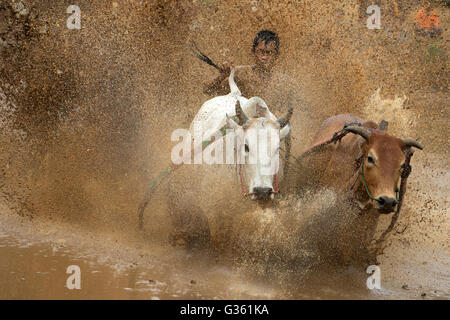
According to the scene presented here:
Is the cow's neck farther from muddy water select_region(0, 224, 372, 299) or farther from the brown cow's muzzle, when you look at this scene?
muddy water select_region(0, 224, 372, 299)

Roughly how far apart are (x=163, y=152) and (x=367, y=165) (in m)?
2.67

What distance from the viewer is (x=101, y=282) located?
13.0 ft

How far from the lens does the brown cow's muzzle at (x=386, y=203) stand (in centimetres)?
376

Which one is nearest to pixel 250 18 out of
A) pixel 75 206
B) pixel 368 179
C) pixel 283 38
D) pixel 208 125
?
pixel 283 38

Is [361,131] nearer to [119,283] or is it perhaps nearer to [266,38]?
[119,283]

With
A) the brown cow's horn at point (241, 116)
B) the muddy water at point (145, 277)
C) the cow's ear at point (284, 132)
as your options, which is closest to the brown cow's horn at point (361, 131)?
the cow's ear at point (284, 132)

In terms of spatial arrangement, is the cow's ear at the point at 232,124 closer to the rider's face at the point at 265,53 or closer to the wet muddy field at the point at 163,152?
the wet muddy field at the point at 163,152

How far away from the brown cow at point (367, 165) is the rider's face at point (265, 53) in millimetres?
2124

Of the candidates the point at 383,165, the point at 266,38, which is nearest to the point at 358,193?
the point at 383,165

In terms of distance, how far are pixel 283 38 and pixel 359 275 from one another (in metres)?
4.02

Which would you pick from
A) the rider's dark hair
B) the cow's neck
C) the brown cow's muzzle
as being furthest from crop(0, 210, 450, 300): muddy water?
the rider's dark hair

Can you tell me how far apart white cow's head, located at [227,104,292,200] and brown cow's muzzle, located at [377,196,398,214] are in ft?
2.59

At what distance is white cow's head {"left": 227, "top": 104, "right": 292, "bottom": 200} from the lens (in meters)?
3.92

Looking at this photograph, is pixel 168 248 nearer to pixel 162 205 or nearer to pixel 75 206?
pixel 162 205
